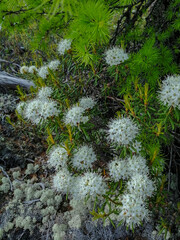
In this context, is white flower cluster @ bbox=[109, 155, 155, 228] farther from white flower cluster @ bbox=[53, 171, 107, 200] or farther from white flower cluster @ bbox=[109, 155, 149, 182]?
white flower cluster @ bbox=[53, 171, 107, 200]

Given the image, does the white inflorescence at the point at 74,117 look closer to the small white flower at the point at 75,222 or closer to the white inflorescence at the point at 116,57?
the white inflorescence at the point at 116,57

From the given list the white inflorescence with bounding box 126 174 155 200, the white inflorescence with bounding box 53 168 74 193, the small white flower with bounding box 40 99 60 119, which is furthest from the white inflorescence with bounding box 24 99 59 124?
the white inflorescence with bounding box 126 174 155 200

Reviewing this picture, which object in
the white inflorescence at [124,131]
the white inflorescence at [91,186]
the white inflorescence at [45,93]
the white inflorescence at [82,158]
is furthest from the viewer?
the white inflorescence at [45,93]

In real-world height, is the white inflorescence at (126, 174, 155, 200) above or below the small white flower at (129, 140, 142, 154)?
below

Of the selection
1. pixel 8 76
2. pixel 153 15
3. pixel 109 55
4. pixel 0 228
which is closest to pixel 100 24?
pixel 109 55

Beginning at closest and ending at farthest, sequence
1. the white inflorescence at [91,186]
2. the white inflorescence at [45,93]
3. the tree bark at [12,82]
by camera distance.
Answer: the white inflorescence at [91,186]
the white inflorescence at [45,93]
the tree bark at [12,82]

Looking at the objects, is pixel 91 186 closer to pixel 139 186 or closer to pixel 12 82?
pixel 139 186

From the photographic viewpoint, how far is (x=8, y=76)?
5.02 meters

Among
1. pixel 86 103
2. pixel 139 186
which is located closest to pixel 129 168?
pixel 139 186

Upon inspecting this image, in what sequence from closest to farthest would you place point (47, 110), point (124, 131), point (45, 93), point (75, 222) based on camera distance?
point (124, 131) → point (47, 110) → point (45, 93) → point (75, 222)

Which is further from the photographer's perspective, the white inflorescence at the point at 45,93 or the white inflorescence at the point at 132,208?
the white inflorescence at the point at 45,93

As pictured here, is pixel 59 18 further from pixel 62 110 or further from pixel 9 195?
pixel 9 195

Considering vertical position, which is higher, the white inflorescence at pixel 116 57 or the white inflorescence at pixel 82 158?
the white inflorescence at pixel 116 57

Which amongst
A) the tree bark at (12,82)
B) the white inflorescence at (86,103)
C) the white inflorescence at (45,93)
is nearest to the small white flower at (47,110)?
the white inflorescence at (45,93)
